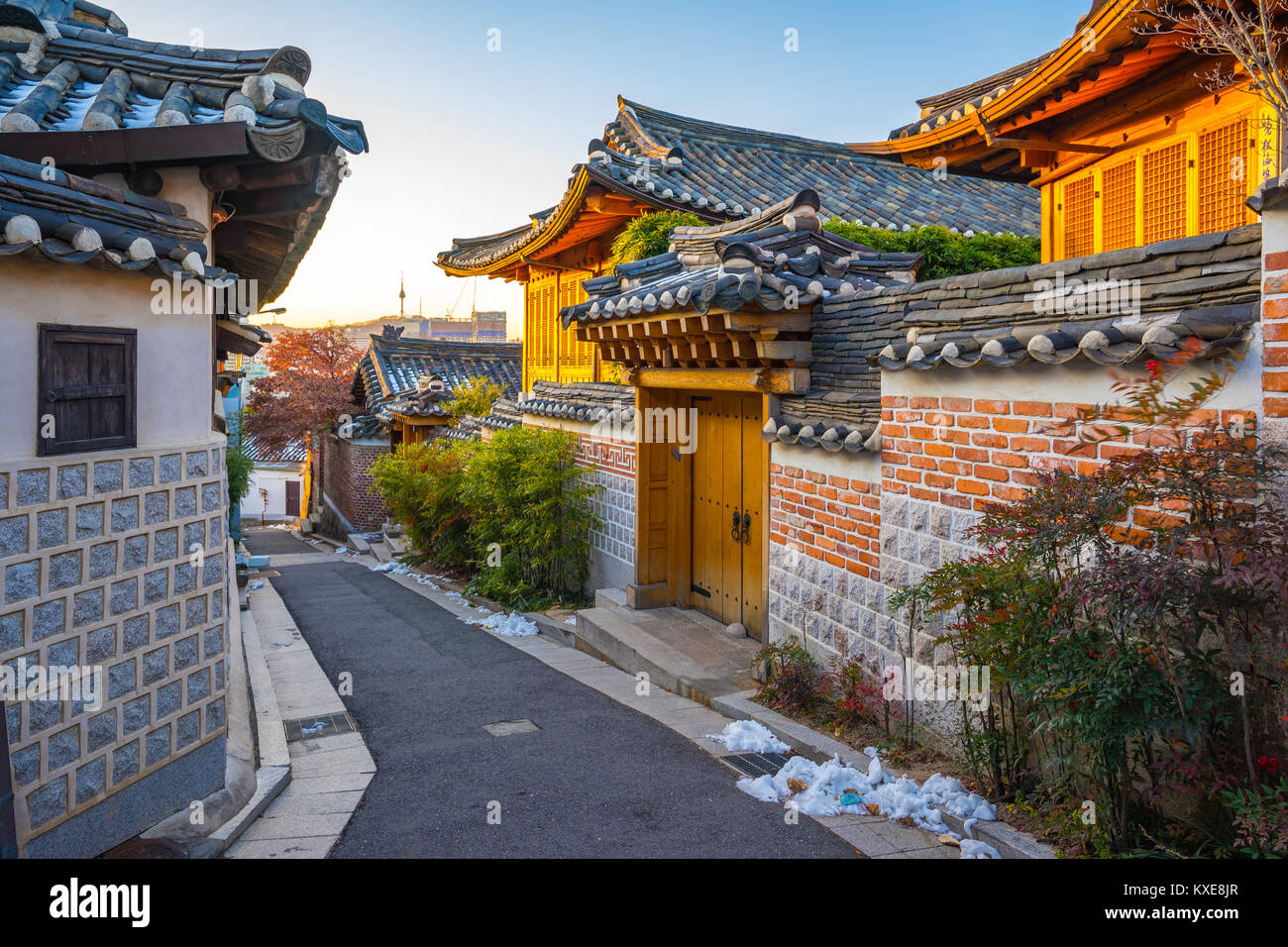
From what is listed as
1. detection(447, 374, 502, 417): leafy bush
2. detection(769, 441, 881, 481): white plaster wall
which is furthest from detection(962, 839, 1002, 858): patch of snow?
detection(447, 374, 502, 417): leafy bush

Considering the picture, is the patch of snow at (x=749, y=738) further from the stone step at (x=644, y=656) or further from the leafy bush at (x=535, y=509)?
the leafy bush at (x=535, y=509)

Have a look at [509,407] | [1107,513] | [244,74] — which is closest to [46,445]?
[244,74]

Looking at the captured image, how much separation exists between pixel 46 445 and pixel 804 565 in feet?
17.2

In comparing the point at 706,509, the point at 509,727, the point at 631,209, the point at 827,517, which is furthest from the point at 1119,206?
the point at 509,727

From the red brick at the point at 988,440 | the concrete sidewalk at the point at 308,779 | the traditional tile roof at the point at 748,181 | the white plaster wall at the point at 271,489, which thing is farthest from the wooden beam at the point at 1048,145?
the white plaster wall at the point at 271,489

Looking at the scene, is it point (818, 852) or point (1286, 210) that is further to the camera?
point (818, 852)

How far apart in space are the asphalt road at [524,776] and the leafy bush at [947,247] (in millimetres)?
7135

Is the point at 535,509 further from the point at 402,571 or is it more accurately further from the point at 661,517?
the point at 402,571

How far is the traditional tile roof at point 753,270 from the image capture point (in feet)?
23.8

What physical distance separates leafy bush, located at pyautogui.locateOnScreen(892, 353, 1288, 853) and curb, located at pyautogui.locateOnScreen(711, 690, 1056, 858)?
307 millimetres

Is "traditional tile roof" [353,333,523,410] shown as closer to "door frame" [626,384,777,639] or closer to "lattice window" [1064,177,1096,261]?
"door frame" [626,384,777,639]

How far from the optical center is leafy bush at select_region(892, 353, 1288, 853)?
329 centimetres
